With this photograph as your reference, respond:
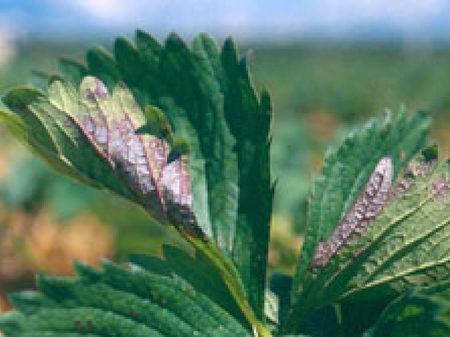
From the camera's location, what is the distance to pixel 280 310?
0.40 metres

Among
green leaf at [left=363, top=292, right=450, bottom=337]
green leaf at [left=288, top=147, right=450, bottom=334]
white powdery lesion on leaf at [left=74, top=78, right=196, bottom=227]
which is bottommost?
green leaf at [left=363, top=292, right=450, bottom=337]

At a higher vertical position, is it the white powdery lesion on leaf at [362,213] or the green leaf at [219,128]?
the green leaf at [219,128]

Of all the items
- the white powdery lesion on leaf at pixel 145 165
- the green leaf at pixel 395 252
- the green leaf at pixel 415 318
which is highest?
the white powdery lesion on leaf at pixel 145 165

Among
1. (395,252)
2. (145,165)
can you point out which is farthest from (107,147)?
(395,252)

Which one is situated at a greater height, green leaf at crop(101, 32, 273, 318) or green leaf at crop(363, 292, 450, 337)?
green leaf at crop(101, 32, 273, 318)

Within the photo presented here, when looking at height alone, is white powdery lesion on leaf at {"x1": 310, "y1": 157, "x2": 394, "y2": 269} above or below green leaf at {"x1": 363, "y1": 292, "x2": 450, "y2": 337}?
above

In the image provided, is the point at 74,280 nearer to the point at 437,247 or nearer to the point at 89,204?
the point at 437,247

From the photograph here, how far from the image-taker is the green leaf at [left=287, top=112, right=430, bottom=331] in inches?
15.1

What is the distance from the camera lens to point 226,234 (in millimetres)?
413

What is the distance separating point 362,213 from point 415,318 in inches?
2.4

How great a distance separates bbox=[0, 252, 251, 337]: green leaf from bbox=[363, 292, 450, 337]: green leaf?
0.22ft

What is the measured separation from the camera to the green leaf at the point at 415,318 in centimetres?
32

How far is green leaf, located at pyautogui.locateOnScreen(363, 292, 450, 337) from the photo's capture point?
32cm

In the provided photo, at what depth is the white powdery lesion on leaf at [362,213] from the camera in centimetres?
37
